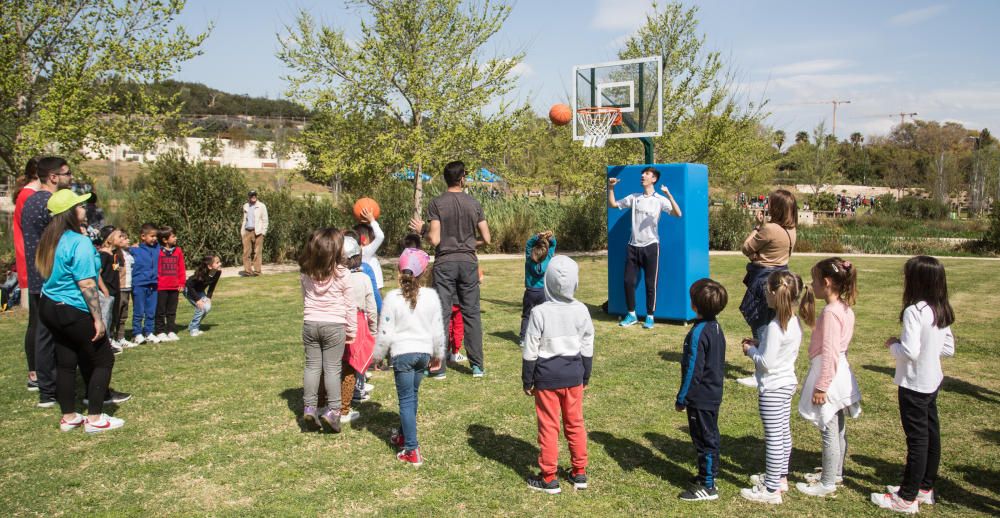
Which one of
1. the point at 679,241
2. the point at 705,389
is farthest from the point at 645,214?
the point at 705,389

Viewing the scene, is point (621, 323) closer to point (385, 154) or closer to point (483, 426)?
point (483, 426)

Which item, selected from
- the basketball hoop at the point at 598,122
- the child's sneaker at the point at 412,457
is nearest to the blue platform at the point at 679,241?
the basketball hoop at the point at 598,122

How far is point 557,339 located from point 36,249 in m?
4.26

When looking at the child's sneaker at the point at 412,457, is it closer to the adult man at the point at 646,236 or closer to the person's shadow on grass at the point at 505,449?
the person's shadow on grass at the point at 505,449

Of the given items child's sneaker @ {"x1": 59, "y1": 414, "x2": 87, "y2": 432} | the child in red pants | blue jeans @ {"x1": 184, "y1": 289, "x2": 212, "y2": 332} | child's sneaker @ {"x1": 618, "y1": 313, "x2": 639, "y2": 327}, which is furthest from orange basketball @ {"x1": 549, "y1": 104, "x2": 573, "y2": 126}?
child's sneaker @ {"x1": 59, "y1": 414, "x2": 87, "y2": 432}

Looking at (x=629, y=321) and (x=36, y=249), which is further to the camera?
(x=629, y=321)

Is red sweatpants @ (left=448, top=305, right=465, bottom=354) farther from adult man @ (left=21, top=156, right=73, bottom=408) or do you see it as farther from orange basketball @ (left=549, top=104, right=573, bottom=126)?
orange basketball @ (left=549, top=104, right=573, bottom=126)

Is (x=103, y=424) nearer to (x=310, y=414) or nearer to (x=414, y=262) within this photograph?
(x=310, y=414)

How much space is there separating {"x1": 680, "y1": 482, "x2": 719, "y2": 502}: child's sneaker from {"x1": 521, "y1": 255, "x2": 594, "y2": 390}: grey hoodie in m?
0.91

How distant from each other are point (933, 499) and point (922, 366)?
814mm

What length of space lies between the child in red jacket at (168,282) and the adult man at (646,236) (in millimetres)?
5374

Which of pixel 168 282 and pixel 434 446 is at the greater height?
pixel 168 282

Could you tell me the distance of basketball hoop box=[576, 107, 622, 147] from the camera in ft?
39.1

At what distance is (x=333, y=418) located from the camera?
16.4 feet
